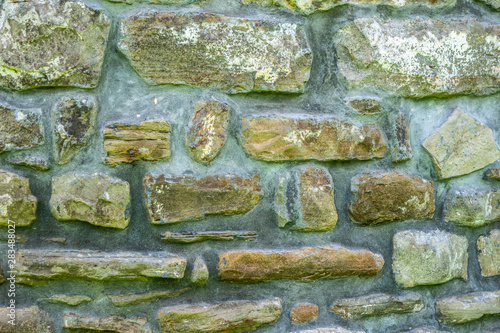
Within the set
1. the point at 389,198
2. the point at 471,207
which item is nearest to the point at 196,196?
the point at 389,198

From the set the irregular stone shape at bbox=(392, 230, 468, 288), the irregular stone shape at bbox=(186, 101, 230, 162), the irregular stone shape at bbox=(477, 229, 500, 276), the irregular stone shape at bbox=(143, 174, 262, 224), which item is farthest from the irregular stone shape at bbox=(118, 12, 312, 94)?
the irregular stone shape at bbox=(477, 229, 500, 276)

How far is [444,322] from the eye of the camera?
3.80 ft

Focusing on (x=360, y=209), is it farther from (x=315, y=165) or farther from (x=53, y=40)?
(x=53, y=40)

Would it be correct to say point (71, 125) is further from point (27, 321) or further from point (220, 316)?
point (220, 316)

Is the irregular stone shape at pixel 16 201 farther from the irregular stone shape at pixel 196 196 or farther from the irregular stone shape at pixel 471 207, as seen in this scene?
the irregular stone shape at pixel 471 207

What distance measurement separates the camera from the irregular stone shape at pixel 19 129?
36.0 inches

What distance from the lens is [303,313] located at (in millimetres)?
1045

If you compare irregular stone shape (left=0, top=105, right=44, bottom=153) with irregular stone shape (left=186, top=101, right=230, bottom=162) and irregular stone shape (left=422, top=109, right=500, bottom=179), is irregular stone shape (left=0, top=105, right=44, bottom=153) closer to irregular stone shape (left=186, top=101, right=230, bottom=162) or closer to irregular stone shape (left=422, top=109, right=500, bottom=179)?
irregular stone shape (left=186, top=101, right=230, bottom=162)

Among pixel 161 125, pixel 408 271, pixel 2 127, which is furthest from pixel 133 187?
pixel 408 271

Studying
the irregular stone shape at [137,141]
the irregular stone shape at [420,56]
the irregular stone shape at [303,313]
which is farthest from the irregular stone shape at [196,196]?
the irregular stone shape at [420,56]

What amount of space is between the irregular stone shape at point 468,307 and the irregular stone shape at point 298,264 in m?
0.22

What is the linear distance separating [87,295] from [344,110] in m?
0.70

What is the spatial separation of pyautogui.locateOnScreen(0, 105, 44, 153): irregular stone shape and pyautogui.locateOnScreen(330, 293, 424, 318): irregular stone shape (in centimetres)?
75

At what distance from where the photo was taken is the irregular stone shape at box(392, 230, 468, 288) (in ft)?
3.67
